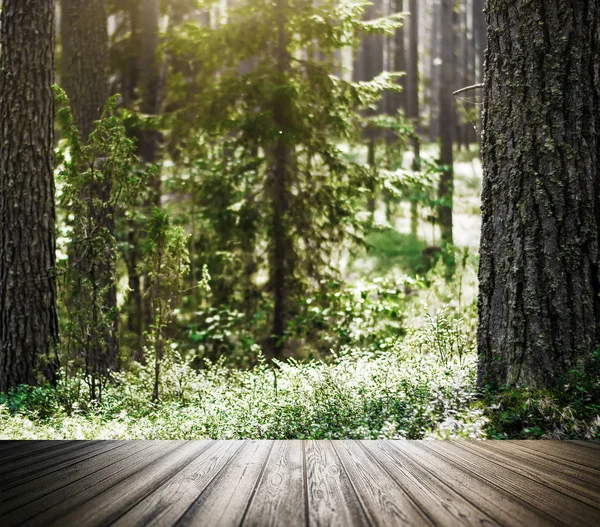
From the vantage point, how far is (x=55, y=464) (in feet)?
11.5

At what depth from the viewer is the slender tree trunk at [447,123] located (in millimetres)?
15297

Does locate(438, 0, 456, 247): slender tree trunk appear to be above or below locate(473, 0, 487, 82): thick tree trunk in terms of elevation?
below

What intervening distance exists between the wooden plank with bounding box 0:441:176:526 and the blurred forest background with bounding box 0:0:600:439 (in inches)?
41.3

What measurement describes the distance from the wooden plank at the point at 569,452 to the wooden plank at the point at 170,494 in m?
1.96

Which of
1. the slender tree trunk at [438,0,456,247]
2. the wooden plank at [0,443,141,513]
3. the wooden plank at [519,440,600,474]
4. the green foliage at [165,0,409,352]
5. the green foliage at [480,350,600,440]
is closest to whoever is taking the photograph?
the wooden plank at [0,443,141,513]

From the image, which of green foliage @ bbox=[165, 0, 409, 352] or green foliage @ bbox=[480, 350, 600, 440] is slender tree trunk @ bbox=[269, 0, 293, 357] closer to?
green foliage @ bbox=[165, 0, 409, 352]

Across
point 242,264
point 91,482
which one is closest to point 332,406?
point 91,482

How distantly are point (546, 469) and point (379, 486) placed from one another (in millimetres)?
1018

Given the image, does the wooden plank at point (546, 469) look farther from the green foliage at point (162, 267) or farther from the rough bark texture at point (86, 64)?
the rough bark texture at point (86, 64)

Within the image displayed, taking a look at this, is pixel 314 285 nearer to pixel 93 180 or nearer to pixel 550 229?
pixel 93 180

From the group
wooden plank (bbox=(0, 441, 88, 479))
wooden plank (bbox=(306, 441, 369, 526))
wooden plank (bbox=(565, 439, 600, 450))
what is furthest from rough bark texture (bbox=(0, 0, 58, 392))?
wooden plank (bbox=(565, 439, 600, 450))

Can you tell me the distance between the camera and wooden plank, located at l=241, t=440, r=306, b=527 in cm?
241

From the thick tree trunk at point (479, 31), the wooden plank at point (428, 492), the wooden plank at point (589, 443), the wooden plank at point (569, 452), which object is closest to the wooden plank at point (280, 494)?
the wooden plank at point (428, 492)

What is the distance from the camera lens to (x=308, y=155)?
9.53 meters
